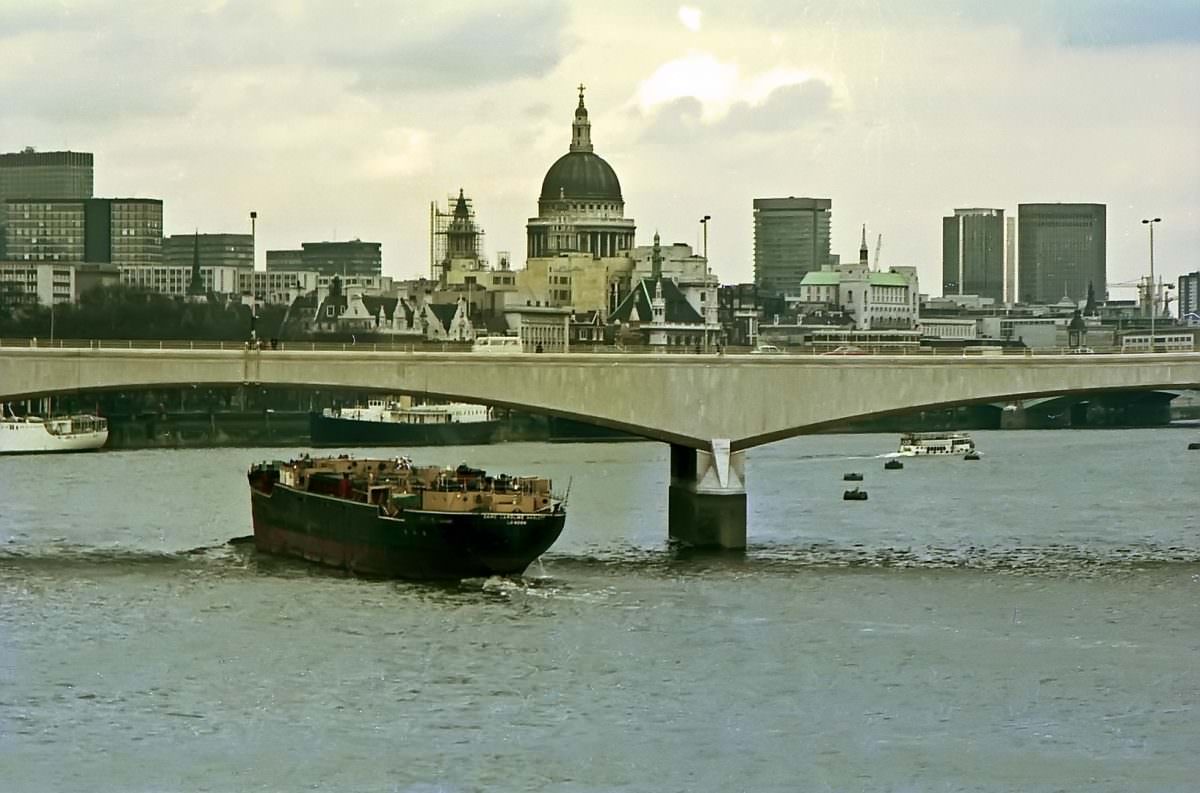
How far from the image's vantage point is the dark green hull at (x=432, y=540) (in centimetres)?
5341

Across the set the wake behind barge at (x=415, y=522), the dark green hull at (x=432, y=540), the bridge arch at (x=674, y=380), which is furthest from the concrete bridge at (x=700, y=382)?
the dark green hull at (x=432, y=540)

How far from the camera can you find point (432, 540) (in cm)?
5384

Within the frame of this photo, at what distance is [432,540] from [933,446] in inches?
2355

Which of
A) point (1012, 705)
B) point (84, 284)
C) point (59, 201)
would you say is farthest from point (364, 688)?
point (59, 201)

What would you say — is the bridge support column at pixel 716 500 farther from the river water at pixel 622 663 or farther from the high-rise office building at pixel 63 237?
the high-rise office building at pixel 63 237

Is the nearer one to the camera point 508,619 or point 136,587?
point 508,619

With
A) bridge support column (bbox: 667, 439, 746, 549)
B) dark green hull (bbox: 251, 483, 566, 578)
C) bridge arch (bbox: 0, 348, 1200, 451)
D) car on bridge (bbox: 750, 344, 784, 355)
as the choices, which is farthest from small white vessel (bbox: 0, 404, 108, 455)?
bridge support column (bbox: 667, 439, 746, 549)

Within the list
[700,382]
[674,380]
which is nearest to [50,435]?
[674,380]

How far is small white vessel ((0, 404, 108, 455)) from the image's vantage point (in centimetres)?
10819

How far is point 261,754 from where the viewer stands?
34.9m

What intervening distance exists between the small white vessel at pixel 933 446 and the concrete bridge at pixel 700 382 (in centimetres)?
4762

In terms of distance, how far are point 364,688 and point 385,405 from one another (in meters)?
85.8

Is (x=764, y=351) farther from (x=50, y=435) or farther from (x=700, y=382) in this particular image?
(x=50, y=435)

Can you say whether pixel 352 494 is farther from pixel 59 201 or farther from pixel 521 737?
pixel 59 201
